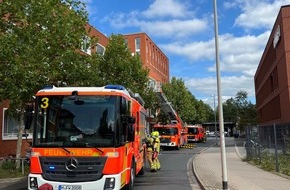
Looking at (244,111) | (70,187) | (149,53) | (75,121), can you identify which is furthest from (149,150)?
(244,111)

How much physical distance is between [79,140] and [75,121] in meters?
0.50

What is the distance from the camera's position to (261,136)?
2138cm

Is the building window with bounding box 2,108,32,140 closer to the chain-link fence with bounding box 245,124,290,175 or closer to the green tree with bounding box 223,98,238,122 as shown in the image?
the chain-link fence with bounding box 245,124,290,175

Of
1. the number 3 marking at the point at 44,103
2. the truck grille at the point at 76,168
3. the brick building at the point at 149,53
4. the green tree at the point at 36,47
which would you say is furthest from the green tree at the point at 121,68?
the brick building at the point at 149,53

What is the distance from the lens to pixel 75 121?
10.0 metres

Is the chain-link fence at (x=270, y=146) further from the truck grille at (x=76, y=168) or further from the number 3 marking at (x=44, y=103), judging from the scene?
the number 3 marking at (x=44, y=103)

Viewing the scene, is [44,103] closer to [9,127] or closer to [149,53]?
[9,127]

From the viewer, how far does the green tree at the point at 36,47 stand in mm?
16141

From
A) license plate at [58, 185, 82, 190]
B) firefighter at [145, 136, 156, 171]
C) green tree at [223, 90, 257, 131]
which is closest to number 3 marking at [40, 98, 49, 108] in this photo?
license plate at [58, 185, 82, 190]

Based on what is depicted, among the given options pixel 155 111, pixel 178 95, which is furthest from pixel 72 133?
pixel 178 95

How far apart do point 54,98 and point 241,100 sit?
81347 millimetres

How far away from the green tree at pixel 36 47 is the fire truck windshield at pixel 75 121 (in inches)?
246

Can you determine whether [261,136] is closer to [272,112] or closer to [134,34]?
[272,112]

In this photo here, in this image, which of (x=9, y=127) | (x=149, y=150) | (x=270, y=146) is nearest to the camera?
(x=149, y=150)
